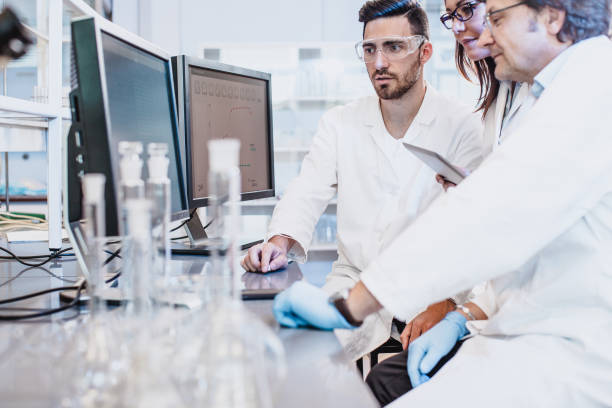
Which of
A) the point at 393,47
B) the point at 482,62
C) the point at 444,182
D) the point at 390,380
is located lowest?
the point at 390,380

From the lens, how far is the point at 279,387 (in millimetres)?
648

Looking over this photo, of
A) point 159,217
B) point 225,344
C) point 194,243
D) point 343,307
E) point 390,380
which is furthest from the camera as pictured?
→ point 194,243

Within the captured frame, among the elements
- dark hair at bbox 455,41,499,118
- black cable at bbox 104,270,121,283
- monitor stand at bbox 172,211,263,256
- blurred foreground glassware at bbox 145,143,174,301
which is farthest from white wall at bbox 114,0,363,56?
blurred foreground glassware at bbox 145,143,174,301

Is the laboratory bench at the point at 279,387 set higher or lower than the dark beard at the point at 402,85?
lower

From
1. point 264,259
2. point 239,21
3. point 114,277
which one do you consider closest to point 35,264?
point 114,277

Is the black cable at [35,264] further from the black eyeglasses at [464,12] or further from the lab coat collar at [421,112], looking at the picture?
the black eyeglasses at [464,12]

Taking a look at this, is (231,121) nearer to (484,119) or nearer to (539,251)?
(484,119)

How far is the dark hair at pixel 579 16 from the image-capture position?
1074 millimetres

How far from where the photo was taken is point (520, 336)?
1029 millimetres

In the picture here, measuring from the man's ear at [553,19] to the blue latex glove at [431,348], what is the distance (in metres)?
0.66

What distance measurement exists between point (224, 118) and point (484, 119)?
797 mm

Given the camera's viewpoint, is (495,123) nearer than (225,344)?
No

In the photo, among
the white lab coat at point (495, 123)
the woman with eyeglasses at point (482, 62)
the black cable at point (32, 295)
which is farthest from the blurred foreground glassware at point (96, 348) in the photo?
the woman with eyeglasses at point (482, 62)

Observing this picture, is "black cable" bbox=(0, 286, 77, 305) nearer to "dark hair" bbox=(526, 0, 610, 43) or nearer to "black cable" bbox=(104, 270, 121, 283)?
"black cable" bbox=(104, 270, 121, 283)
